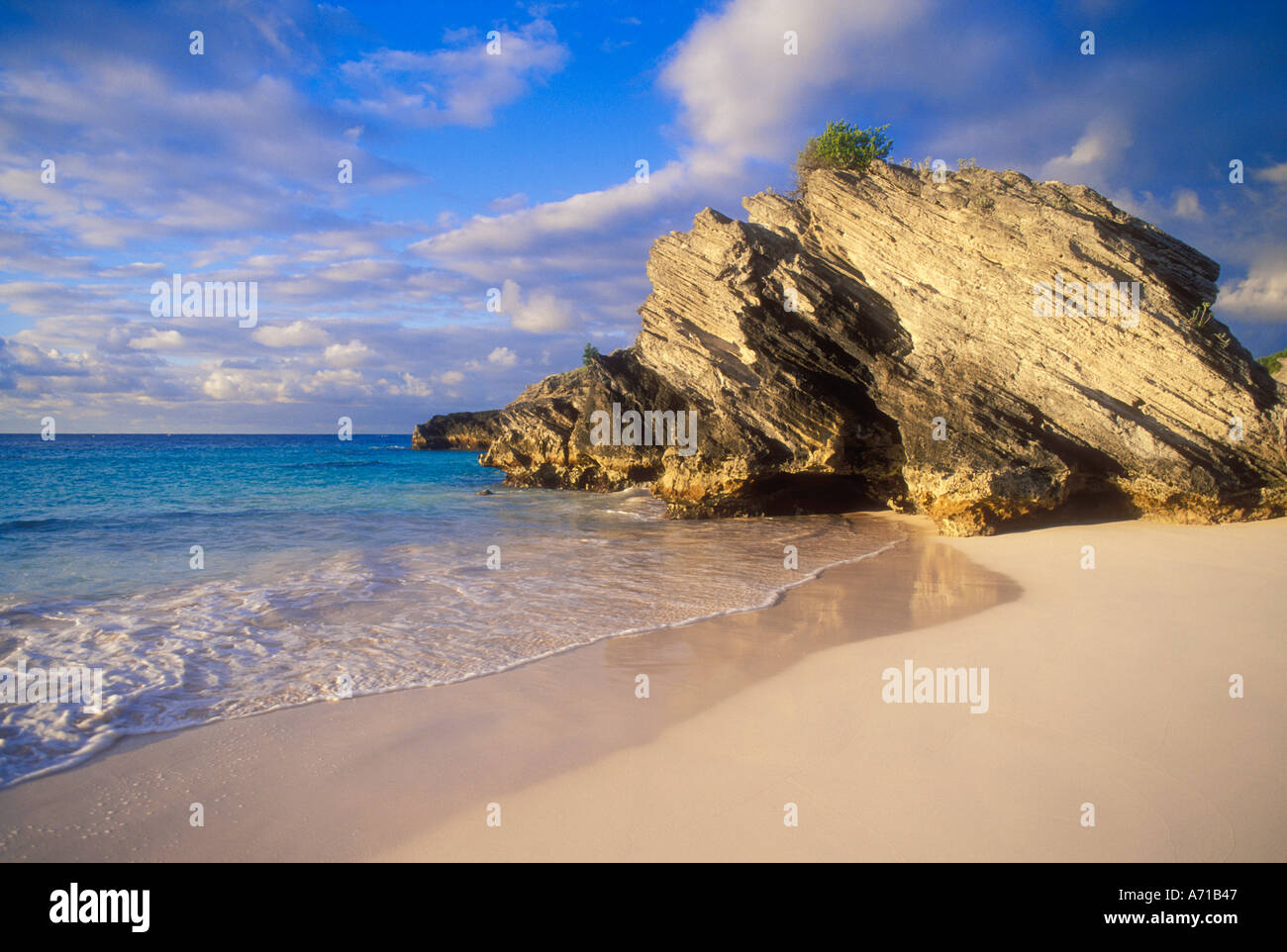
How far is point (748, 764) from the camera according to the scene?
15.9 ft

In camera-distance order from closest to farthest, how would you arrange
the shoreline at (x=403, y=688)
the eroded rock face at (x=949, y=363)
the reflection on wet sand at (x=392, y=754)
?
the reflection on wet sand at (x=392, y=754)
the shoreline at (x=403, y=688)
the eroded rock face at (x=949, y=363)

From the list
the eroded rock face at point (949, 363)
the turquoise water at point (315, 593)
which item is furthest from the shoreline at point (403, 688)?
the eroded rock face at point (949, 363)

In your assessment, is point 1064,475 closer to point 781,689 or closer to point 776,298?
point 776,298

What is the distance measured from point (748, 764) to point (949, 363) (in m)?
14.5

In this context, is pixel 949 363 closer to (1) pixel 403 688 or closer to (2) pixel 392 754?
(1) pixel 403 688

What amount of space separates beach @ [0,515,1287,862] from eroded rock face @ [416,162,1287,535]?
6.99 m

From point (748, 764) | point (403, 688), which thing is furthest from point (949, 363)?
point (403, 688)

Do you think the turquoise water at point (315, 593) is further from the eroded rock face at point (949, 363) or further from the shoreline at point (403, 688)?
the eroded rock face at point (949, 363)

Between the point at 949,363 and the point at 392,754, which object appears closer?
the point at 392,754

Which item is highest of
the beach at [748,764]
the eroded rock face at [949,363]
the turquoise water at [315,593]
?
the eroded rock face at [949,363]

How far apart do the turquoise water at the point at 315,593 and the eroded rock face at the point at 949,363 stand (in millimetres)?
2313

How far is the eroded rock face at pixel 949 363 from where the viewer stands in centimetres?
1336
